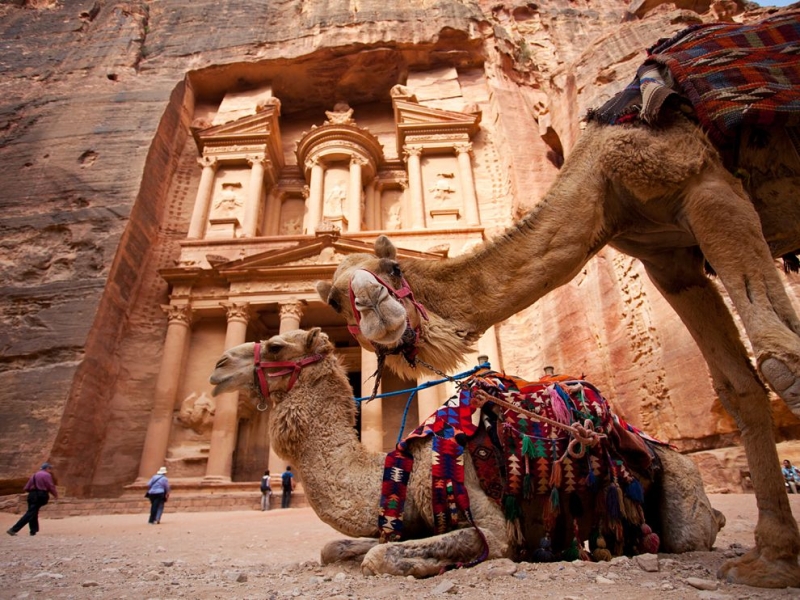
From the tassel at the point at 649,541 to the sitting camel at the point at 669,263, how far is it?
0.67m

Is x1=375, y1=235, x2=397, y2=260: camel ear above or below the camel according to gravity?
above

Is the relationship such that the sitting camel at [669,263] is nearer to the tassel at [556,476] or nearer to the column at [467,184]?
the tassel at [556,476]

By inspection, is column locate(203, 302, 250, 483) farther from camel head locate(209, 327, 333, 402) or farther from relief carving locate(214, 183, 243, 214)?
camel head locate(209, 327, 333, 402)

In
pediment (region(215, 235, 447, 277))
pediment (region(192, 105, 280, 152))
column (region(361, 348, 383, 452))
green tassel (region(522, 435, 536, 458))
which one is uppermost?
pediment (region(192, 105, 280, 152))

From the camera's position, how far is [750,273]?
2371 millimetres

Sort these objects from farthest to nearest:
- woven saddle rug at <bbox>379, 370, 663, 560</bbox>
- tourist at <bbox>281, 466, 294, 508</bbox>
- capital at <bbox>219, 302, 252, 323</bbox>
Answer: capital at <bbox>219, 302, 252, 323</bbox>
tourist at <bbox>281, 466, 294, 508</bbox>
woven saddle rug at <bbox>379, 370, 663, 560</bbox>

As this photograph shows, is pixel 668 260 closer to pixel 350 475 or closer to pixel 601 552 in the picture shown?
pixel 601 552

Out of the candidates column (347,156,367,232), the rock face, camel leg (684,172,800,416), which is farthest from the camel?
column (347,156,367,232)

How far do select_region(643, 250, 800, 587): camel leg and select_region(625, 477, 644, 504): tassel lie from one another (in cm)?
62

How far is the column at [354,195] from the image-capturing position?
64.4 ft

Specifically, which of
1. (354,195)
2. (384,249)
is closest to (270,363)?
(384,249)

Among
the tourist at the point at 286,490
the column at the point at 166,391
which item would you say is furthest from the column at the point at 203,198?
the tourist at the point at 286,490

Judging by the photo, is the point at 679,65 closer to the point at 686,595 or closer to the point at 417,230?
the point at 686,595

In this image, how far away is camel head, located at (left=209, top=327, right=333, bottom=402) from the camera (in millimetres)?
3533
